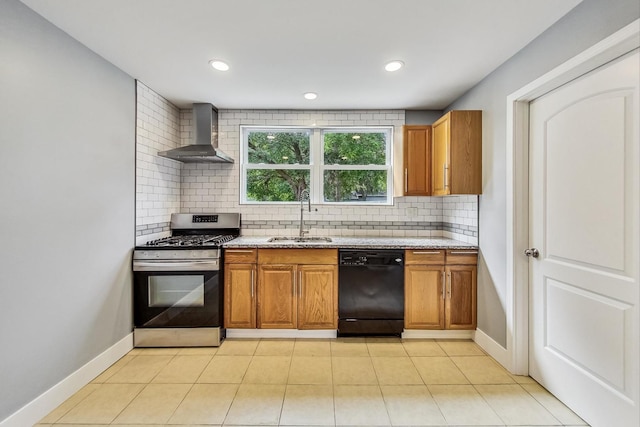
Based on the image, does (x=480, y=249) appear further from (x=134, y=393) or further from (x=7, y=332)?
(x=7, y=332)

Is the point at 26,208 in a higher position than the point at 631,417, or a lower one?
higher

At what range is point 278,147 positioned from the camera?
373cm

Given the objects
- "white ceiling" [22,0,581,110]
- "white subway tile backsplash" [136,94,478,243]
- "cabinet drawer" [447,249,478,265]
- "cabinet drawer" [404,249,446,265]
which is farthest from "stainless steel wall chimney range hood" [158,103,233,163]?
"cabinet drawer" [447,249,478,265]

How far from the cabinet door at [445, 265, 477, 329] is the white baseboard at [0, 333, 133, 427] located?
118 inches

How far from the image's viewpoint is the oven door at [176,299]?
9.01 ft

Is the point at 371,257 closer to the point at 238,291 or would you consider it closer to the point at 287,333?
the point at 287,333

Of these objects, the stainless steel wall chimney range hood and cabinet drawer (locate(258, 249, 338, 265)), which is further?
the stainless steel wall chimney range hood

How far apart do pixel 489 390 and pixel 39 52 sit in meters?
3.73

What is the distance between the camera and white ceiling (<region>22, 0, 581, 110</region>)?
1.76 m

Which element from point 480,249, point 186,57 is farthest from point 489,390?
point 186,57

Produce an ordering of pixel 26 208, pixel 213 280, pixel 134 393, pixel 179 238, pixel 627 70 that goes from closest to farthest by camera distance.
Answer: pixel 627 70
pixel 26 208
pixel 134 393
pixel 213 280
pixel 179 238

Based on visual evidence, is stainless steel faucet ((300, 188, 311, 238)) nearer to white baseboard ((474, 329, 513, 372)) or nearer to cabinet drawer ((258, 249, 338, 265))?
cabinet drawer ((258, 249, 338, 265))

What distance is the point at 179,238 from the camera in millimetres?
3240

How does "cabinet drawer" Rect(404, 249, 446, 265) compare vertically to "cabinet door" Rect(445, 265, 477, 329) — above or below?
above
